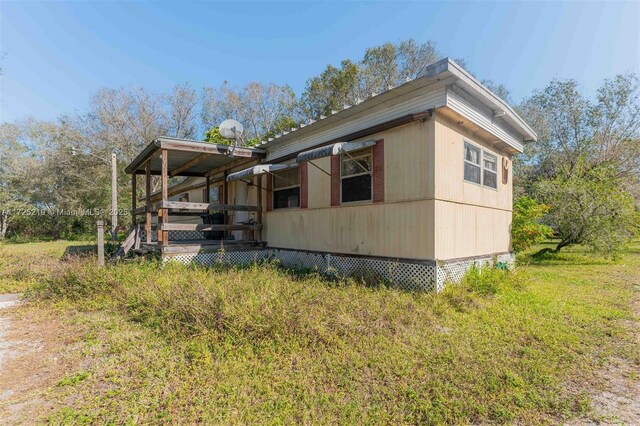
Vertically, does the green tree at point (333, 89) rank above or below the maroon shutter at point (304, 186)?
above

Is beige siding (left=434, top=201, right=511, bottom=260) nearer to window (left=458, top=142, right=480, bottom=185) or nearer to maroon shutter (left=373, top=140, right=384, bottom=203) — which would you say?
window (left=458, top=142, right=480, bottom=185)

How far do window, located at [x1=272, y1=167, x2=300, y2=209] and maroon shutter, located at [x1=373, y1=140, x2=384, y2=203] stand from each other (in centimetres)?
282

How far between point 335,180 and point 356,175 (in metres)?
0.62

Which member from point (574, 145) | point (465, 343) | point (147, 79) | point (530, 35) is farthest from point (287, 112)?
point (465, 343)

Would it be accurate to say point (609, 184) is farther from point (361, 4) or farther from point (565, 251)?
point (361, 4)

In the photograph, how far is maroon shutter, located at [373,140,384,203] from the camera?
6.67 metres

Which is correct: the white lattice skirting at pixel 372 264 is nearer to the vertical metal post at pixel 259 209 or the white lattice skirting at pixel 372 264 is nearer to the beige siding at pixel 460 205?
the beige siding at pixel 460 205

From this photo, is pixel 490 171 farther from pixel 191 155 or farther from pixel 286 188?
pixel 191 155

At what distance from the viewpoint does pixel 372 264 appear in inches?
267

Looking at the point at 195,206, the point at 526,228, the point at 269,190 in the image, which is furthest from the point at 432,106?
the point at 526,228

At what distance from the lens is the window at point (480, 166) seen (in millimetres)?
7109

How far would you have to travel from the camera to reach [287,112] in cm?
2712

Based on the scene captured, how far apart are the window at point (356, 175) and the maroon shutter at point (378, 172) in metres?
0.14

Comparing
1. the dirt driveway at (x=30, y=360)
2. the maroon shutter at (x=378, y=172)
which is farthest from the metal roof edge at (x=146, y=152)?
the maroon shutter at (x=378, y=172)
